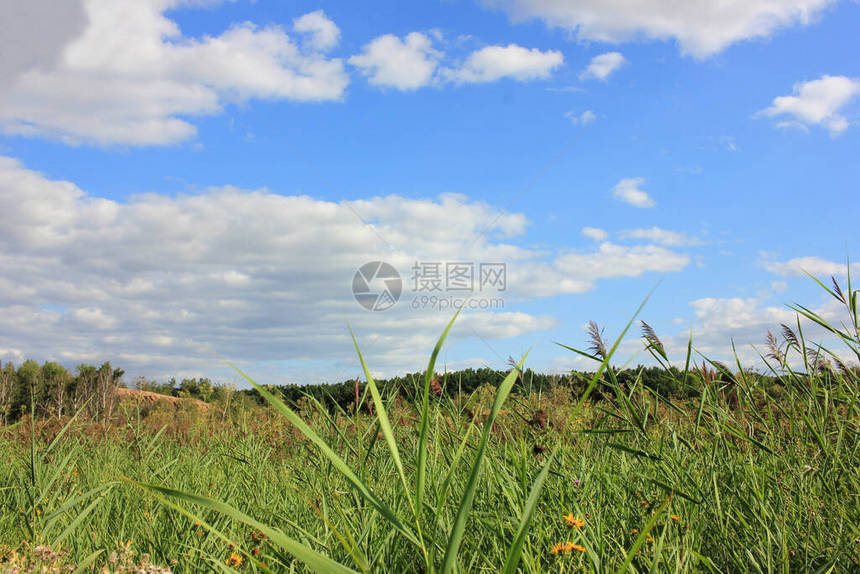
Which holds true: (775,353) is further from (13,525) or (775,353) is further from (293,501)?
(13,525)

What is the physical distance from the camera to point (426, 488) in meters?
2.89

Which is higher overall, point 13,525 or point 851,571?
point 851,571

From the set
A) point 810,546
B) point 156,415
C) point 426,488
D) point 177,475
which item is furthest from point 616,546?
point 156,415

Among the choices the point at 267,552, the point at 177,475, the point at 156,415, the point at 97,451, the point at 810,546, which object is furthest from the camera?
the point at 156,415

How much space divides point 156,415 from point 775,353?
9.95 meters

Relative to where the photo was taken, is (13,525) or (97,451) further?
(97,451)

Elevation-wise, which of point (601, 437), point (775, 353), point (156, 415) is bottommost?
point (156, 415)

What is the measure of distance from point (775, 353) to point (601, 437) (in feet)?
4.05

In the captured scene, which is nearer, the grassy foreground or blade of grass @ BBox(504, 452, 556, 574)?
blade of grass @ BBox(504, 452, 556, 574)

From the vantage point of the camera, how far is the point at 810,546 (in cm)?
216

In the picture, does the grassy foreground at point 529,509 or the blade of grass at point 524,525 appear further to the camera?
the grassy foreground at point 529,509

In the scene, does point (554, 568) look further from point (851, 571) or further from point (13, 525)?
point (13, 525)

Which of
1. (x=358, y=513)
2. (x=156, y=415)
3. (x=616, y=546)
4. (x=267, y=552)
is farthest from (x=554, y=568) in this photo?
(x=156, y=415)

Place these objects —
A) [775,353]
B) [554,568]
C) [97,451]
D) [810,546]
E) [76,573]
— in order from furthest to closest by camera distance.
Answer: [97,451], [775,353], [810,546], [554,568], [76,573]
